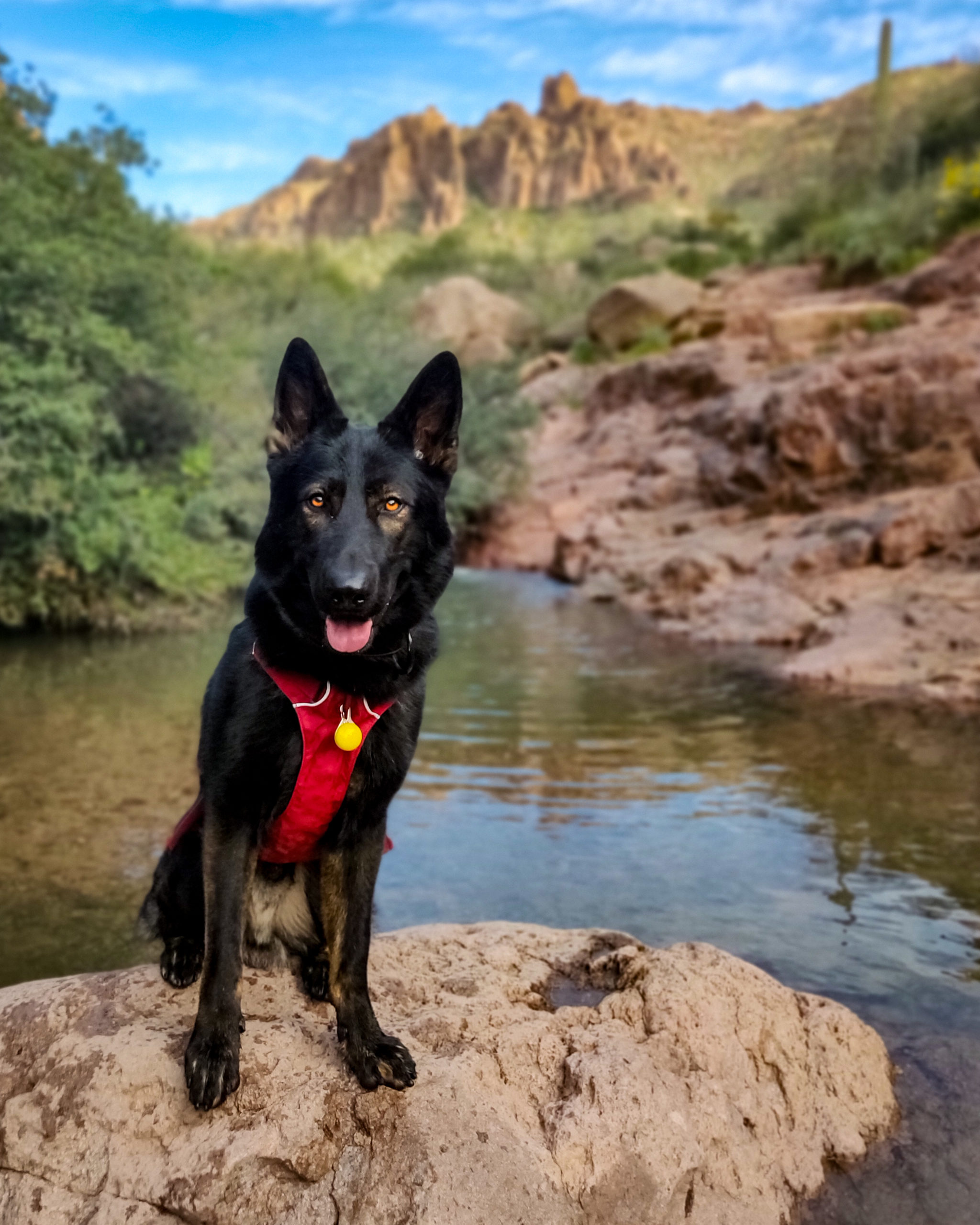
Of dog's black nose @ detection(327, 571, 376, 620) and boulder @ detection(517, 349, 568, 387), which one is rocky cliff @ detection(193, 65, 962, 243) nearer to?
boulder @ detection(517, 349, 568, 387)

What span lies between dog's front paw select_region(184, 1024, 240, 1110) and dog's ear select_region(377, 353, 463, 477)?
145cm

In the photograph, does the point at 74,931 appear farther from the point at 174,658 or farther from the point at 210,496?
the point at 210,496

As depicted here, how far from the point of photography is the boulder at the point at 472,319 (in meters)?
33.8

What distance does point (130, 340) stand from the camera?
11570mm

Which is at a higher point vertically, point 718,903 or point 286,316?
point 286,316

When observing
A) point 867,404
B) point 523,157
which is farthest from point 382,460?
point 523,157

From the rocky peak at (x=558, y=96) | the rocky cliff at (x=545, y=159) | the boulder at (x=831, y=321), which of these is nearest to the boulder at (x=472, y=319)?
the boulder at (x=831, y=321)

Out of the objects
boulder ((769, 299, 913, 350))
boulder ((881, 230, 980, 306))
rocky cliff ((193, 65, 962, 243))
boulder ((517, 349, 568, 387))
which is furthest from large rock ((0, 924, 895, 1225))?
rocky cliff ((193, 65, 962, 243))

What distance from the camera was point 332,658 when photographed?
262 cm

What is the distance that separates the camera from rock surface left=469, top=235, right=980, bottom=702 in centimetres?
1063

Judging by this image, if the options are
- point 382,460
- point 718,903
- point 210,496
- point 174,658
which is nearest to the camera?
point 382,460

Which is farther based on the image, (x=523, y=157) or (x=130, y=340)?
(x=523, y=157)

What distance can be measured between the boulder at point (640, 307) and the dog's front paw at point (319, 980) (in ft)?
87.2

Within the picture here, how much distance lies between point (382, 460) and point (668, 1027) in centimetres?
171
